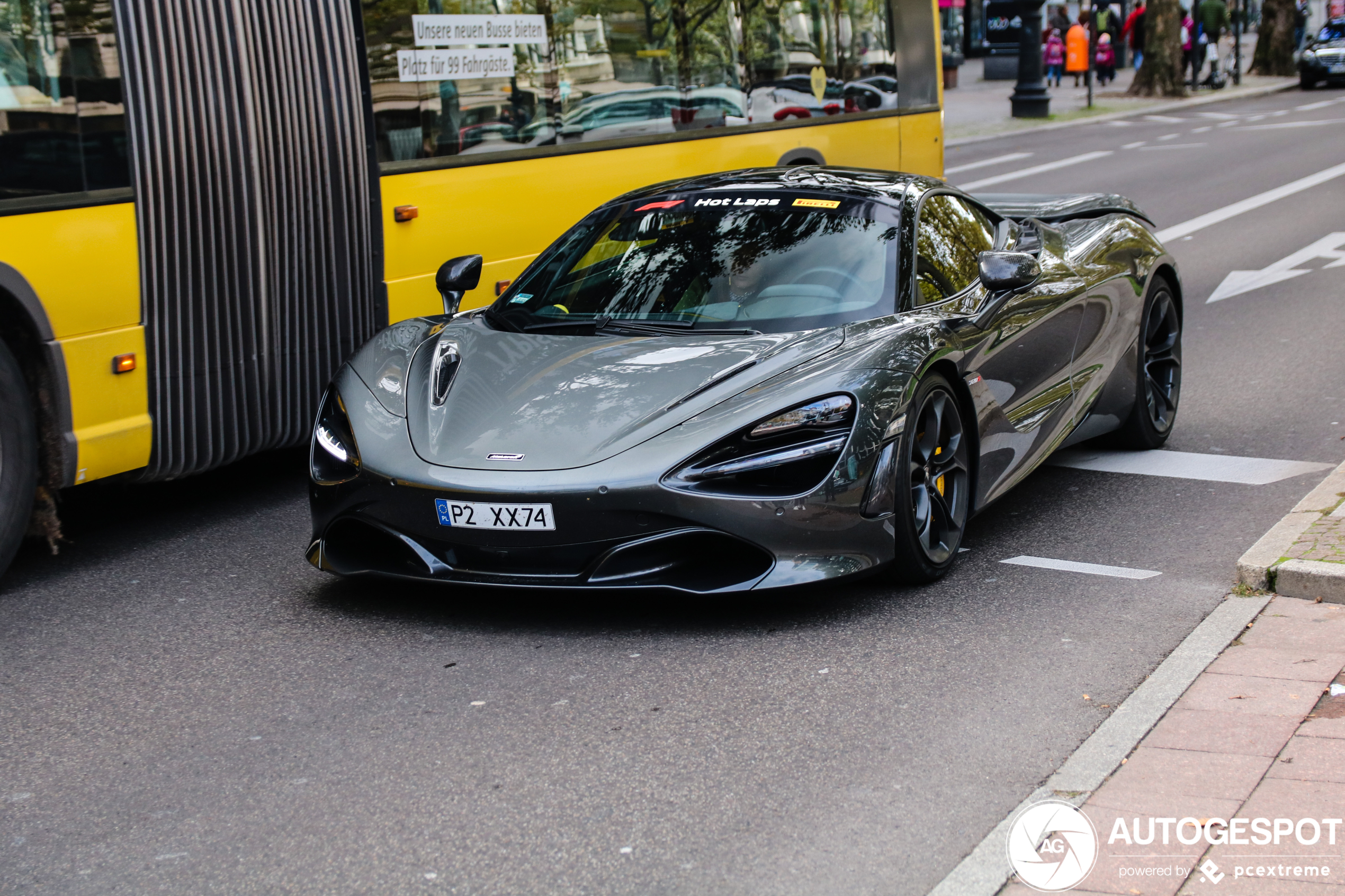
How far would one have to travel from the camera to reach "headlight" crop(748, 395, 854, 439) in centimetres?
475

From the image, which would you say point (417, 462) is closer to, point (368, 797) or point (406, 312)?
point (368, 797)

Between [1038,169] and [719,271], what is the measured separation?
17761 mm

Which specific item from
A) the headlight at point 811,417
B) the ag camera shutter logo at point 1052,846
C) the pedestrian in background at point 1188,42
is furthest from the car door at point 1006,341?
the pedestrian in background at point 1188,42

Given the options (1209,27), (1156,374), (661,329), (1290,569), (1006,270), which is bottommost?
(1290,569)

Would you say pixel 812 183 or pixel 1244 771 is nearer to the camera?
pixel 1244 771

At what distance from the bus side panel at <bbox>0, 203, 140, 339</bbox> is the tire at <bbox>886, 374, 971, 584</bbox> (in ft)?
10.2

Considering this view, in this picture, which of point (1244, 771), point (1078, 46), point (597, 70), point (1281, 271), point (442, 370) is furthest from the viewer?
point (1078, 46)

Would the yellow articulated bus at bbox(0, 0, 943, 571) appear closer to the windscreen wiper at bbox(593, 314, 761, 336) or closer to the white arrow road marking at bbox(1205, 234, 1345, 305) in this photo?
the windscreen wiper at bbox(593, 314, 761, 336)

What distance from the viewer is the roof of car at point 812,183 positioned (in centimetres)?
609

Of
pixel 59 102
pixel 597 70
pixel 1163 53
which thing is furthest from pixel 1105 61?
pixel 59 102

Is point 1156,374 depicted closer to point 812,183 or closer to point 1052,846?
point 812,183

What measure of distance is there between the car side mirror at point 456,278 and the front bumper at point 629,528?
4.62ft

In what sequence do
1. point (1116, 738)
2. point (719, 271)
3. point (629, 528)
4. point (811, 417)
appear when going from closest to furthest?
point (1116, 738) < point (629, 528) < point (811, 417) < point (719, 271)

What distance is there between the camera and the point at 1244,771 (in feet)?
12.2
